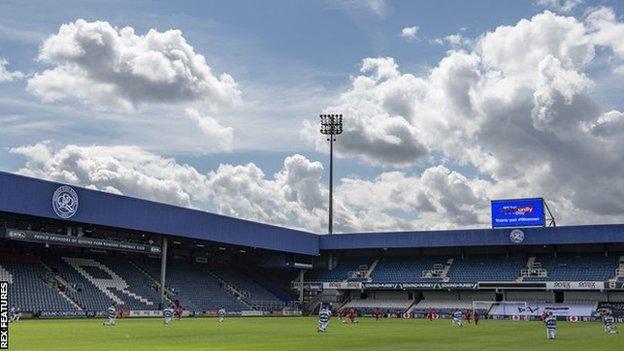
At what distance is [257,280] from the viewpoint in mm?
102500

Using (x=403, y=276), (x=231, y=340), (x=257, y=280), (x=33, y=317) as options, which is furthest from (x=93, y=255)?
(x=231, y=340)

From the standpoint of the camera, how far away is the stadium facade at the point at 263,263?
224ft

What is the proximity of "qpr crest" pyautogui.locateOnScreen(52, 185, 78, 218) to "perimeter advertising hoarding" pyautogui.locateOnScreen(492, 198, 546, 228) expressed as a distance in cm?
5502

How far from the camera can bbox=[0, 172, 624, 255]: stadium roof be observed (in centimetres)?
6325

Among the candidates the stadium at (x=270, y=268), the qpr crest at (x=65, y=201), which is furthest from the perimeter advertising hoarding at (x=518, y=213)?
the qpr crest at (x=65, y=201)

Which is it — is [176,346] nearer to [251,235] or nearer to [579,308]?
[251,235]

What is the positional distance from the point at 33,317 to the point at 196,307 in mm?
22537

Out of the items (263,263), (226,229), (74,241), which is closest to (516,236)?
(263,263)

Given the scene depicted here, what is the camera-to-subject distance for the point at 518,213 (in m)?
94.9

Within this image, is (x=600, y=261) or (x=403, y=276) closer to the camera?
(x=600, y=261)

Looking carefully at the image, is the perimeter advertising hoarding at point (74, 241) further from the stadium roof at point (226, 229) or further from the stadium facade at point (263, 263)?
the stadium roof at point (226, 229)

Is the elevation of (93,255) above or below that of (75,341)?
above

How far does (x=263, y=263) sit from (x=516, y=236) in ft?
116

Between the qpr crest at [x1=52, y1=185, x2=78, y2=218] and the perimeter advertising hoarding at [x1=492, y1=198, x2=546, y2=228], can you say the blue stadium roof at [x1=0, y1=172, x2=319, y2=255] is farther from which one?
the perimeter advertising hoarding at [x1=492, y1=198, x2=546, y2=228]
